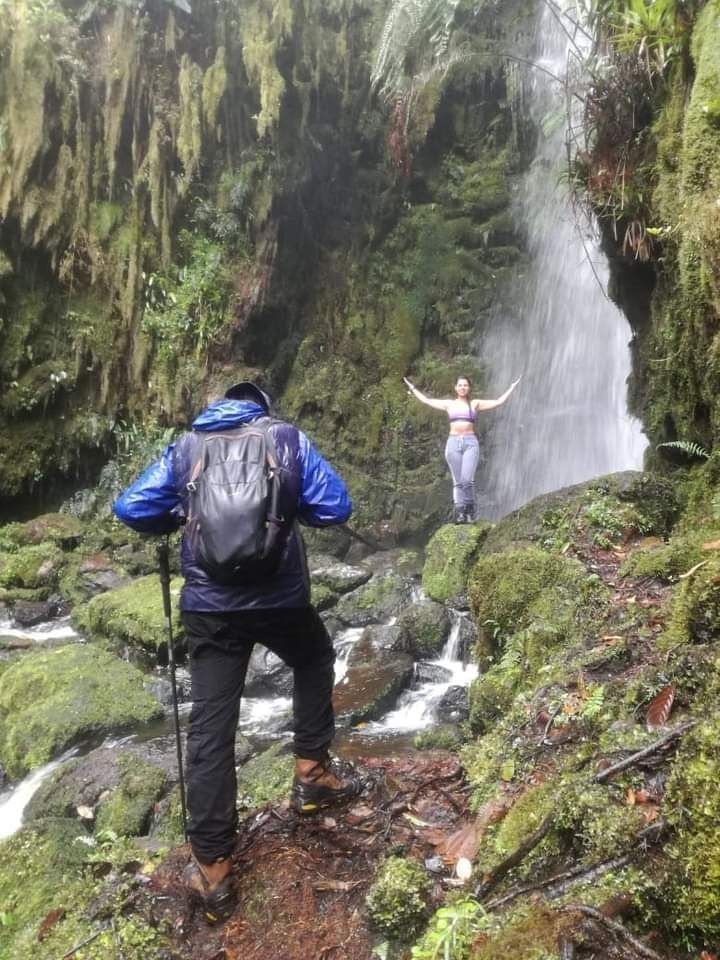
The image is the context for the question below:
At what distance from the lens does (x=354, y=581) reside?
9.55 m

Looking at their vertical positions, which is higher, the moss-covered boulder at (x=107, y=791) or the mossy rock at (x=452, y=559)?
the mossy rock at (x=452, y=559)

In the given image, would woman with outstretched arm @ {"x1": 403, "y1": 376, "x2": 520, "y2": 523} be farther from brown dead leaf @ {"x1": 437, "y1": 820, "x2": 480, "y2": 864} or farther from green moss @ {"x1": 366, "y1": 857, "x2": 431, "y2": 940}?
green moss @ {"x1": 366, "y1": 857, "x2": 431, "y2": 940}

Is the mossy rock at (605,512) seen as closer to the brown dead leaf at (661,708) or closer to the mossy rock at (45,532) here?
the brown dead leaf at (661,708)

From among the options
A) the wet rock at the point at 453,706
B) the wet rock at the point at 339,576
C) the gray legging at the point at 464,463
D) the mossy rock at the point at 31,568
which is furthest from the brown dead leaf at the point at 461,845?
the mossy rock at the point at 31,568

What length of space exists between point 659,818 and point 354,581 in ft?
25.5

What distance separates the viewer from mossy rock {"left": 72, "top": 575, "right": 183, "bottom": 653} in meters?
8.03

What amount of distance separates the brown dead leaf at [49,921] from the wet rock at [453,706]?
3413 millimetres

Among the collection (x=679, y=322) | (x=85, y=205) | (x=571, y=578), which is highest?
(x=85, y=205)

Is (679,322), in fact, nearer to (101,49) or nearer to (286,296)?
(286,296)

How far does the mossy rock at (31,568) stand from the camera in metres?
10.3

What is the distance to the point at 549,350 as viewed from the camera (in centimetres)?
1257

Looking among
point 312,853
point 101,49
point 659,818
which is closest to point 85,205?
point 101,49

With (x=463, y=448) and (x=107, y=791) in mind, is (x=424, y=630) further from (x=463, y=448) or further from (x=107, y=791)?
(x=107, y=791)

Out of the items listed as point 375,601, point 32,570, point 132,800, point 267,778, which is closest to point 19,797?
point 132,800
